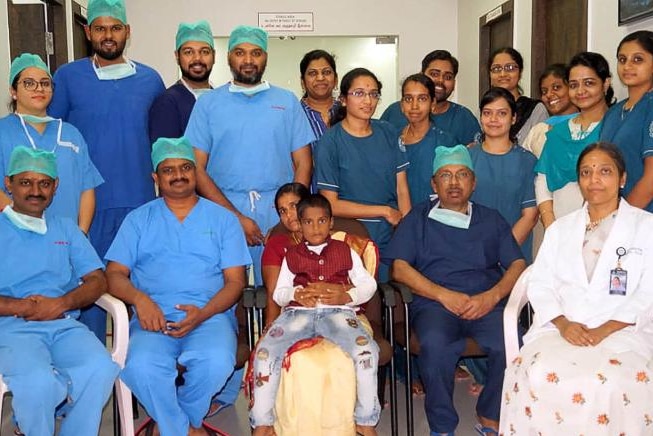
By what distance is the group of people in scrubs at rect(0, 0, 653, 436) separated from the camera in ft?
8.78

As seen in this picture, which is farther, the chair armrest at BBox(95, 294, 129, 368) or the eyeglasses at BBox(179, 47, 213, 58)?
the eyeglasses at BBox(179, 47, 213, 58)

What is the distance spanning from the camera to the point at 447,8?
829 centimetres

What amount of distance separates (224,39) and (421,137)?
5.06 metres

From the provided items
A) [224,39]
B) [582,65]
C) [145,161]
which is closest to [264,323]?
[145,161]

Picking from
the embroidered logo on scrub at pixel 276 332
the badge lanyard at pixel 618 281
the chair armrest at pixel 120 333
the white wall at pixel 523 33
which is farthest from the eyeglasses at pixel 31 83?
the white wall at pixel 523 33

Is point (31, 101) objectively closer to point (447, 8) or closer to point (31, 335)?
point (31, 335)

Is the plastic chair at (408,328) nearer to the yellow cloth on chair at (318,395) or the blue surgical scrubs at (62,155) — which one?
the yellow cloth on chair at (318,395)

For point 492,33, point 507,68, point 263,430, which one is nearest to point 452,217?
point 263,430

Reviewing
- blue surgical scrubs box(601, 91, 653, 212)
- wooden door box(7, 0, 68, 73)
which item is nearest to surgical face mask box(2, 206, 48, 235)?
blue surgical scrubs box(601, 91, 653, 212)

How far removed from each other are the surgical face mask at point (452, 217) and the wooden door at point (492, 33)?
391 centimetres

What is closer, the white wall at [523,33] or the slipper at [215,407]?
the slipper at [215,407]

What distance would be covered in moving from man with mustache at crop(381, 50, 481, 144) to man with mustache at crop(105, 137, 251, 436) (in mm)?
1471

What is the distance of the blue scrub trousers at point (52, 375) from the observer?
2.47 metres

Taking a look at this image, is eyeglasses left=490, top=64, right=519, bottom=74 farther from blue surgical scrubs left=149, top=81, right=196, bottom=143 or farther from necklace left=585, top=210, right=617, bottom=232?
blue surgical scrubs left=149, top=81, right=196, bottom=143
